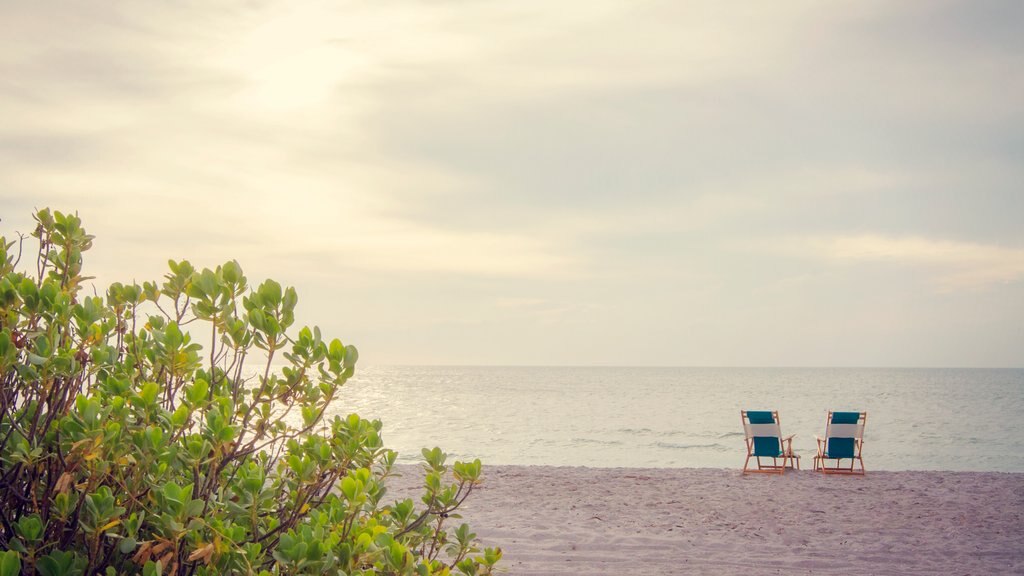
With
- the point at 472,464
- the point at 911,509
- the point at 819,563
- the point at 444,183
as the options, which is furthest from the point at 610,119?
the point at 472,464

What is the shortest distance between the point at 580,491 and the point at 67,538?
344 inches

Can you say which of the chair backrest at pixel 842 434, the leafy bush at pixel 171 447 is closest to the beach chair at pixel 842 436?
the chair backrest at pixel 842 434

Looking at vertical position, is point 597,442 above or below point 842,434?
below

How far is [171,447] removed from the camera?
4.55 ft

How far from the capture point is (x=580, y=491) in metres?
9.63

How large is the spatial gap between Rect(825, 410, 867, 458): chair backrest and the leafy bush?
11052 millimetres

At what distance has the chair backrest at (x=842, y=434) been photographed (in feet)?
36.9

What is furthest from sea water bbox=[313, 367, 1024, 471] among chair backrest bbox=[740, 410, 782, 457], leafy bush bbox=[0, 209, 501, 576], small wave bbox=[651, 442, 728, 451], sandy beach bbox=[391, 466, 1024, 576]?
leafy bush bbox=[0, 209, 501, 576]

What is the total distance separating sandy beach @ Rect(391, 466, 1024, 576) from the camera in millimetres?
6250

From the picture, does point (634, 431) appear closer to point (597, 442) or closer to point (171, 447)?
point (597, 442)

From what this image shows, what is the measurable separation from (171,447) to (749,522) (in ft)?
25.2

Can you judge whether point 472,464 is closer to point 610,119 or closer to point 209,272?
point 209,272

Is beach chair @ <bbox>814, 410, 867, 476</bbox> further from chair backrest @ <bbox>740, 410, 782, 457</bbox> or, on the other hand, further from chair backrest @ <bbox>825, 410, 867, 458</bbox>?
chair backrest @ <bbox>740, 410, 782, 457</bbox>

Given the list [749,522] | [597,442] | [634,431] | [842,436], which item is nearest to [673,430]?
[634,431]
